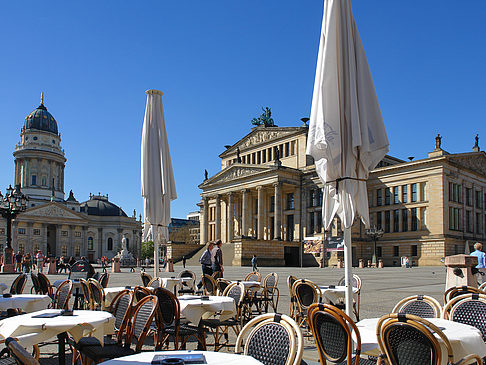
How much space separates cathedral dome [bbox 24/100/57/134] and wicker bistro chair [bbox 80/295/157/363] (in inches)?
4825

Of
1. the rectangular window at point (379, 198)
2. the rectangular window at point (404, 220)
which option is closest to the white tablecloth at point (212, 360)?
the rectangular window at point (404, 220)

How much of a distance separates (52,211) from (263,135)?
2323 inches

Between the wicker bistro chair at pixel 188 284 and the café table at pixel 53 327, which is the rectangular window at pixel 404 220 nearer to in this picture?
the wicker bistro chair at pixel 188 284

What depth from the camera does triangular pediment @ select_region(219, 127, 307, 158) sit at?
69562 mm

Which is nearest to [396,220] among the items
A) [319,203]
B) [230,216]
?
[319,203]

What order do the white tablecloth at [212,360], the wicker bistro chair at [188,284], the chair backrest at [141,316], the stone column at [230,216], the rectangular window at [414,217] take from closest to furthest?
the white tablecloth at [212,360] < the chair backrest at [141,316] < the wicker bistro chair at [188,284] < the rectangular window at [414,217] < the stone column at [230,216]

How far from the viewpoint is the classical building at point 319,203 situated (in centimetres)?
5481

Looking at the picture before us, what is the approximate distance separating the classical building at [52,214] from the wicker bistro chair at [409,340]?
105 m

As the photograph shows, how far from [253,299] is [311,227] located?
182 feet

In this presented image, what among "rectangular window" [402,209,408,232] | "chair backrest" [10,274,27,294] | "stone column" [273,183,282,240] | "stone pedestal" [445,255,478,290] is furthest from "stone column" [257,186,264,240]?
"chair backrest" [10,274,27,294]

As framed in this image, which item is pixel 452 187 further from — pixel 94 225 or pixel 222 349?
pixel 94 225

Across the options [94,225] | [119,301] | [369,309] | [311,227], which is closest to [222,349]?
[119,301]

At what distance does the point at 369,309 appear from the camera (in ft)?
39.7

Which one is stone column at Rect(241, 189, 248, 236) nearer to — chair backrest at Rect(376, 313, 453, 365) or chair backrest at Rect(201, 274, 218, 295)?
chair backrest at Rect(201, 274, 218, 295)
